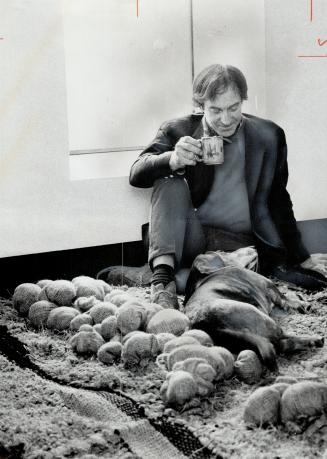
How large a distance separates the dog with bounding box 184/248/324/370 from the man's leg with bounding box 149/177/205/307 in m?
0.05

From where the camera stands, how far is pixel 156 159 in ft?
7.20

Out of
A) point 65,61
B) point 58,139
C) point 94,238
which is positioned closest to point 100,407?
point 94,238

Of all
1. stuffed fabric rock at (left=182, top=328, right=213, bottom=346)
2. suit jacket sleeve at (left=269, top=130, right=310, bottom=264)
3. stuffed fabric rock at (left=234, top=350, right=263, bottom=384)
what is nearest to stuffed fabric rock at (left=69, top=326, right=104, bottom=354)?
stuffed fabric rock at (left=182, top=328, right=213, bottom=346)

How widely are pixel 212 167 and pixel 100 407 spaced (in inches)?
29.6

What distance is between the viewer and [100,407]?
1866mm

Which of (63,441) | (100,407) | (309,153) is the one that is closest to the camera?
(63,441)

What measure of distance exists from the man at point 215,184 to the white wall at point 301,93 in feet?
0.18

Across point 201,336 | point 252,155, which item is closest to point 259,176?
point 252,155

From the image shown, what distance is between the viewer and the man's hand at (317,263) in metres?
Result: 2.43

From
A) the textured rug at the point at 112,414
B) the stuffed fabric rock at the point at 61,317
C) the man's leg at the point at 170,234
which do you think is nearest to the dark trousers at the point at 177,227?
the man's leg at the point at 170,234

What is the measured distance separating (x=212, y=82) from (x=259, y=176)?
1.04 ft

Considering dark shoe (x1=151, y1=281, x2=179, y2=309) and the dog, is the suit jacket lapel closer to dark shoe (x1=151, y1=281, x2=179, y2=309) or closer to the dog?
the dog

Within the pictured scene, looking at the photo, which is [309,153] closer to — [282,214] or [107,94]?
[282,214]

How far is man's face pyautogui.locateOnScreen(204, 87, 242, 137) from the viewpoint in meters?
2.18
